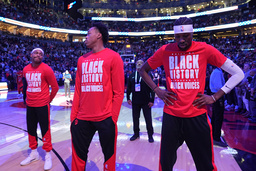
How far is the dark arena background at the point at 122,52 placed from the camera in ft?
10.9

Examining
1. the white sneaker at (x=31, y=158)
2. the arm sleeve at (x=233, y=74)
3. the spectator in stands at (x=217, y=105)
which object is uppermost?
the arm sleeve at (x=233, y=74)

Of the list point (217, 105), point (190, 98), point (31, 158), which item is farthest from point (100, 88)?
point (217, 105)

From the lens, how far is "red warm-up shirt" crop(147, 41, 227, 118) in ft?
5.61

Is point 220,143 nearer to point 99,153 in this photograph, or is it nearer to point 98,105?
point 99,153

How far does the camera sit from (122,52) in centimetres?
3244

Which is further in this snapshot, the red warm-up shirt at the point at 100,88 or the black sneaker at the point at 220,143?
the black sneaker at the point at 220,143

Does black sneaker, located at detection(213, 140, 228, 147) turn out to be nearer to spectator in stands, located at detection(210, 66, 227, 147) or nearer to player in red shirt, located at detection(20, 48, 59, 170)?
spectator in stands, located at detection(210, 66, 227, 147)

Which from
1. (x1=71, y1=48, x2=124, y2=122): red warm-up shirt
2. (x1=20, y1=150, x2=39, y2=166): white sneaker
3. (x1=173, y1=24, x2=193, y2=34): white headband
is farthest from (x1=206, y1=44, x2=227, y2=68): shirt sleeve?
(x1=20, y1=150, x2=39, y2=166): white sneaker

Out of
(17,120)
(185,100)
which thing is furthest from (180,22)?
(17,120)

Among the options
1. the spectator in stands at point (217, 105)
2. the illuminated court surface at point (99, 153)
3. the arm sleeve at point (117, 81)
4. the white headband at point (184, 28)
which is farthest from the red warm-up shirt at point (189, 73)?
the spectator in stands at point (217, 105)

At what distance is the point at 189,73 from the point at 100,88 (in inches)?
34.9

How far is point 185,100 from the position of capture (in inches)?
67.4

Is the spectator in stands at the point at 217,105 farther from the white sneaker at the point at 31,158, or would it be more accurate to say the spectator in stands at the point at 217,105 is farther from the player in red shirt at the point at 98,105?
the white sneaker at the point at 31,158

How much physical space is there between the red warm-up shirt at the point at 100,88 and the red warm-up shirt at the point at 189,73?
525 millimetres
